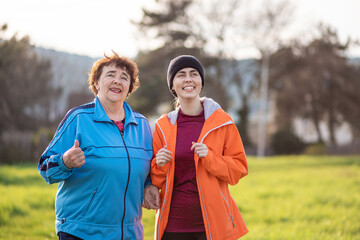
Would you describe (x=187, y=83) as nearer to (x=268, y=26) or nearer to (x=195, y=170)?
(x=195, y=170)

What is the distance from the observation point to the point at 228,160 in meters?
3.14

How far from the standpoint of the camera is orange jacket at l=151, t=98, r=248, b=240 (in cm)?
312

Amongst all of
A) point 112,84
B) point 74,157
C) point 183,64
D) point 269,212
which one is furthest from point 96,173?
point 269,212

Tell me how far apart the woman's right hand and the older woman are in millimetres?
131

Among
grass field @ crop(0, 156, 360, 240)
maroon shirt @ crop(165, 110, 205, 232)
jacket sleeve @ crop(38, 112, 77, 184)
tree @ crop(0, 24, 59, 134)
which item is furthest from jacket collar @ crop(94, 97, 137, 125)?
tree @ crop(0, 24, 59, 134)

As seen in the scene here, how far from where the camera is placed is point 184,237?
319 cm

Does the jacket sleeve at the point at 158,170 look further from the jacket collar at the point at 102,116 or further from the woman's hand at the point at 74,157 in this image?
the woman's hand at the point at 74,157

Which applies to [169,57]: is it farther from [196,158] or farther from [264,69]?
[196,158]

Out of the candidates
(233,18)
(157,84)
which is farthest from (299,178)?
(233,18)

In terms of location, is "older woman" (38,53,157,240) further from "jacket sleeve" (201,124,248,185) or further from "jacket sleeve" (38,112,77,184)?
"jacket sleeve" (201,124,248,185)

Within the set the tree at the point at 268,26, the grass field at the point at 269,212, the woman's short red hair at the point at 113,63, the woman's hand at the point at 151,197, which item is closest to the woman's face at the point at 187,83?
the woman's short red hair at the point at 113,63

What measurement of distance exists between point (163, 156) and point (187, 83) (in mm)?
684

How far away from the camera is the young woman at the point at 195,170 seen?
312cm

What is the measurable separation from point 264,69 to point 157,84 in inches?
454
